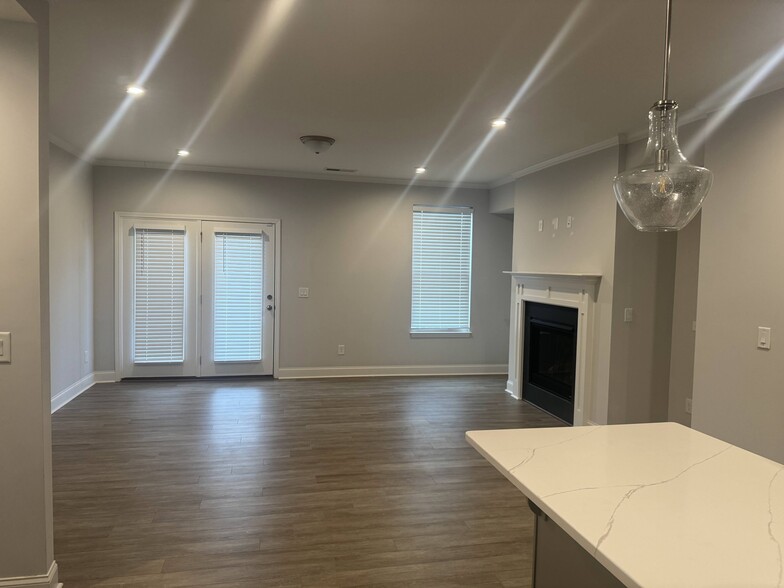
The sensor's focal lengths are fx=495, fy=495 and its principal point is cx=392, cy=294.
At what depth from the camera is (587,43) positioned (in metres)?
2.51

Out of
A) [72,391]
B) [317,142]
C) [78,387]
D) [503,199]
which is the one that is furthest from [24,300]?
[503,199]

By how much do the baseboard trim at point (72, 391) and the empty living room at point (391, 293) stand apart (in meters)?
0.09

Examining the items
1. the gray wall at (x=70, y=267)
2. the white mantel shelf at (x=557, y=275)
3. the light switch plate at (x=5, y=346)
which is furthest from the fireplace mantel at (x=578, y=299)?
the gray wall at (x=70, y=267)

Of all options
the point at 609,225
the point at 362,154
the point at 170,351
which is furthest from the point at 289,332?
the point at 609,225

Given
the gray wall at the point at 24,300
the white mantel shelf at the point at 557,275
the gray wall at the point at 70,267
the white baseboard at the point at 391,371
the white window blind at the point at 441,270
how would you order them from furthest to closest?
1. the white window blind at the point at 441,270
2. the white baseboard at the point at 391,371
3. the gray wall at the point at 70,267
4. the white mantel shelf at the point at 557,275
5. the gray wall at the point at 24,300

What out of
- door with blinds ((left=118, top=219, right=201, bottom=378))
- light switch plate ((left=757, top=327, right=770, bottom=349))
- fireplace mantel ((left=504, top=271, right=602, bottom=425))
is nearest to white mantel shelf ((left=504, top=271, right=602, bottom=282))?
fireplace mantel ((left=504, top=271, right=602, bottom=425))

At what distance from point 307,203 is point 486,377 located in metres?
3.41

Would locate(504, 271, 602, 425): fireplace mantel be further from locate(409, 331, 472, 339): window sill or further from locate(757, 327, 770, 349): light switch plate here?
locate(757, 327, 770, 349): light switch plate

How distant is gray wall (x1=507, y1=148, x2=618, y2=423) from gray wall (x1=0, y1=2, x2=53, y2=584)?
4.05 meters

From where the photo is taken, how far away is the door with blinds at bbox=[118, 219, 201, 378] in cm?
603

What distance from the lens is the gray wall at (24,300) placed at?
2.05 metres

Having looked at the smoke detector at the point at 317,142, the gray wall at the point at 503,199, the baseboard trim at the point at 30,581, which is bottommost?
the baseboard trim at the point at 30,581

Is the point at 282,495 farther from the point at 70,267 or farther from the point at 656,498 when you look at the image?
the point at 70,267

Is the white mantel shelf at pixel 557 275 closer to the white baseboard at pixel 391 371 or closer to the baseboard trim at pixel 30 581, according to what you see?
the white baseboard at pixel 391 371
